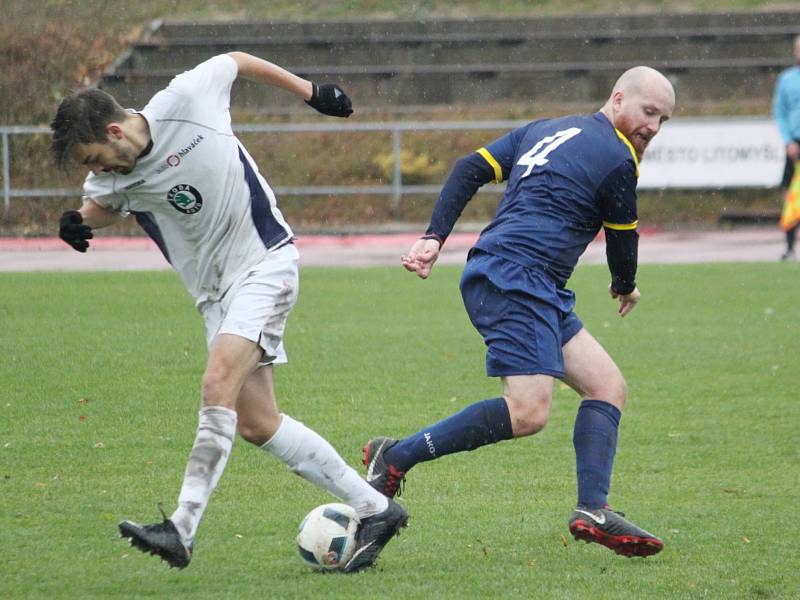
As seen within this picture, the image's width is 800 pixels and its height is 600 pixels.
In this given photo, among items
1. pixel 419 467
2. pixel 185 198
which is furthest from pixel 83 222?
pixel 419 467

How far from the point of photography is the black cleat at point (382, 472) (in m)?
5.26

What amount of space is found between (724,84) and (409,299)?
13.7 meters

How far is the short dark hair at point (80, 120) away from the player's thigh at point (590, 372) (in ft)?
6.57

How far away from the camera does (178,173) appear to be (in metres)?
4.88

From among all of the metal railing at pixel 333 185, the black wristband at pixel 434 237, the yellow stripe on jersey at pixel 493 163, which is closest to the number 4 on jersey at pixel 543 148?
the yellow stripe on jersey at pixel 493 163

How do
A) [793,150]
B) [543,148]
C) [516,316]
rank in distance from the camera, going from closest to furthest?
[516,316], [543,148], [793,150]

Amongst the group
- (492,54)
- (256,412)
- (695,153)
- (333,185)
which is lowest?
(333,185)

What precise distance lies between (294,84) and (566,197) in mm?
1161

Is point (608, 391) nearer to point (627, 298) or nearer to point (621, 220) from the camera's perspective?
point (627, 298)

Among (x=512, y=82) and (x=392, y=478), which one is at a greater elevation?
(x=392, y=478)

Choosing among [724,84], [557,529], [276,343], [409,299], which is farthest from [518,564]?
[724,84]

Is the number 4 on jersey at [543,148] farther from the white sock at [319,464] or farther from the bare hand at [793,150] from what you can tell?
the bare hand at [793,150]

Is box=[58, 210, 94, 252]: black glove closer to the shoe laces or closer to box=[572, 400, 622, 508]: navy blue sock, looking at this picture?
the shoe laces

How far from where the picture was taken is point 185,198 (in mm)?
4902
